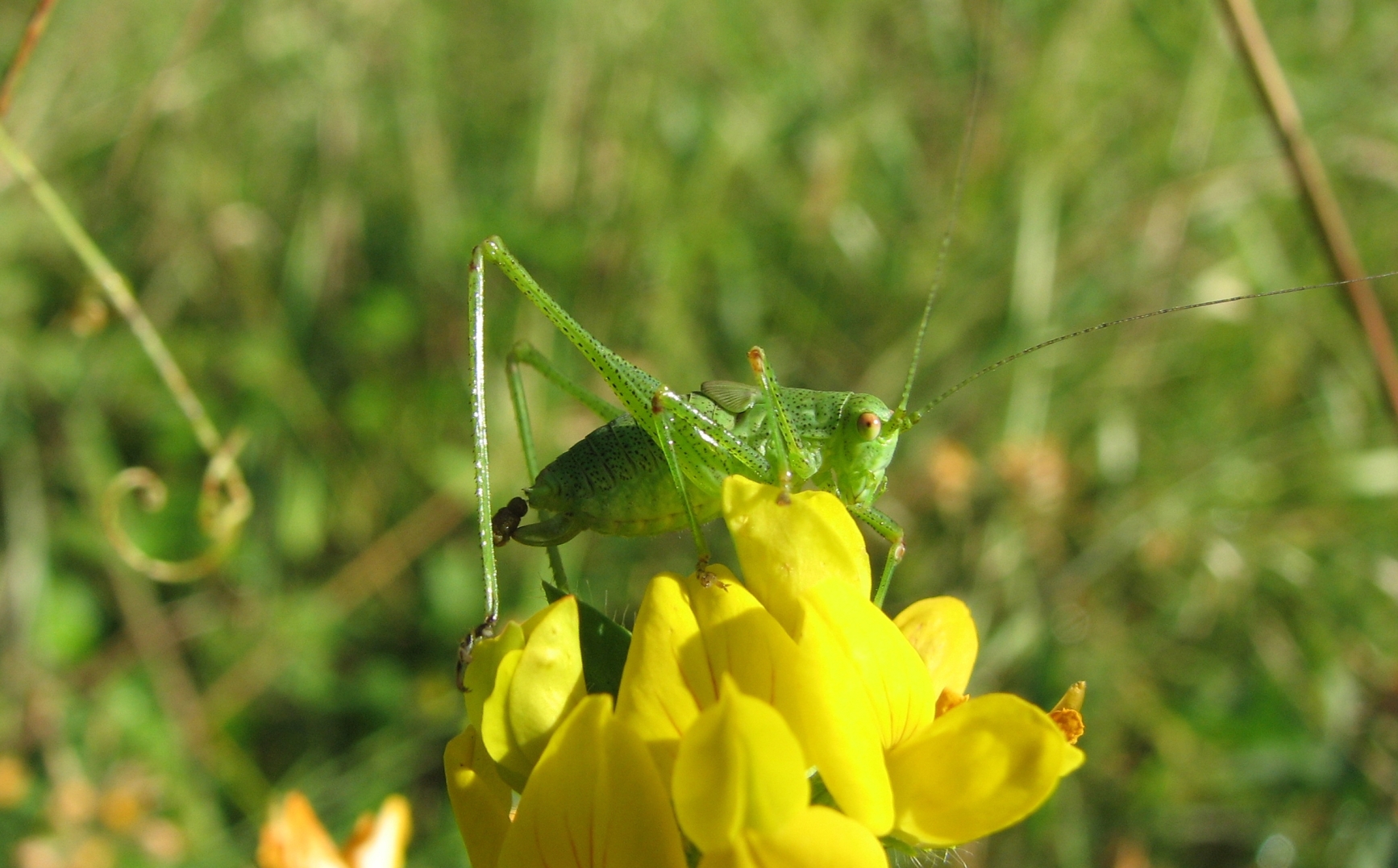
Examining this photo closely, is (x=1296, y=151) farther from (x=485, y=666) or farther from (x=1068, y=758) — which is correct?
(x=485, y=666)

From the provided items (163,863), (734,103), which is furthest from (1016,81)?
(163,863)

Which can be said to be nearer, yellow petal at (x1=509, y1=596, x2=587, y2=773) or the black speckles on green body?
yellow petal at (x1=509, y1=596, x2=587, y2=773)

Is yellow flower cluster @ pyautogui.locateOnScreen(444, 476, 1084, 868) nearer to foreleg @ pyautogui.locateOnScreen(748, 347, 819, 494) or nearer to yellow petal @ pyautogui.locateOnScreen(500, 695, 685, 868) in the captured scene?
yellow petal @ pyautogui.locateOnScreen(500, 695, 685, 868)

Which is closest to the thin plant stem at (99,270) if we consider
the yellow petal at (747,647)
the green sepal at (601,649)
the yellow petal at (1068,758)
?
the green sepal at (601,649)

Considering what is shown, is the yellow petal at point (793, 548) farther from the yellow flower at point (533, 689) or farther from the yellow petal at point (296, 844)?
the yellow petal at point (296, 844)

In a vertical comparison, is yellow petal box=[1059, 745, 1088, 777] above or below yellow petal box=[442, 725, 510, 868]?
below

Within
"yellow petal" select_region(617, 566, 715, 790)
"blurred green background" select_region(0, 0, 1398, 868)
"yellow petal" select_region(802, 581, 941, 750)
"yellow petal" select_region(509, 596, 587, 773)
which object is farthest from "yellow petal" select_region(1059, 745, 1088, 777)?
"blurred green background" select_region(0, 0, 1398, 868)

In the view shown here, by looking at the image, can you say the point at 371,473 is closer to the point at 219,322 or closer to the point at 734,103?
the point at 219,322

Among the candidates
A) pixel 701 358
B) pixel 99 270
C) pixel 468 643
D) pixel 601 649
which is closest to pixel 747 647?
pixel 601 649
